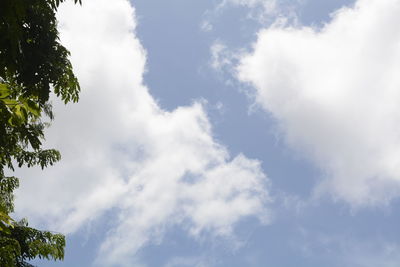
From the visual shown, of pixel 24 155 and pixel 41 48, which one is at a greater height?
pixel 24 155

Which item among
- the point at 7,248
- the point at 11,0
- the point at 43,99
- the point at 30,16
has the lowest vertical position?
the point at 7,248

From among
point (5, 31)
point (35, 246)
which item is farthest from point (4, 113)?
point (35, 246)

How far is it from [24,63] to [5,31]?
1.35 meters

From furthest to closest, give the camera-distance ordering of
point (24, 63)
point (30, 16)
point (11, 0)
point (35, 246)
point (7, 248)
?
point (35, 246) < point (7, 248) < point (30, 16) < point (24, 63) < point (11, 0)

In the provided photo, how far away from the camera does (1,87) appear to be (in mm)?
1897

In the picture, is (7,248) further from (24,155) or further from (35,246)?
(24,155)

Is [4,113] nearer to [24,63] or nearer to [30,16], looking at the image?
[24,63]

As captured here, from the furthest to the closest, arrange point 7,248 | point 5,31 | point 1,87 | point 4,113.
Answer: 1. point 7,248
2. point 5,31
3. point 4,113
4. point 1,87

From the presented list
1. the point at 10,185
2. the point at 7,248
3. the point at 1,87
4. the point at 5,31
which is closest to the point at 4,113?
the point at 1,87

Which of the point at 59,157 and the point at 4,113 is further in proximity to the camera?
the point at 59,157

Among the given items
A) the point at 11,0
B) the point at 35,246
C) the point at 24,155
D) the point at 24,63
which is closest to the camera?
the point at 11,0

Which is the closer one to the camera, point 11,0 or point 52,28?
point 11,0

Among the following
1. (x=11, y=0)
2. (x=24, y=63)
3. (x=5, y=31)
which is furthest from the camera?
(x=24, y=63)

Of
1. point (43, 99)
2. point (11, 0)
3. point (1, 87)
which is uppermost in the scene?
point (43, 99)
